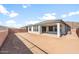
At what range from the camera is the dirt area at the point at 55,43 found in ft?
9.61

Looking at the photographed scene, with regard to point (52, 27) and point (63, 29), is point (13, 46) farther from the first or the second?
point (63, 29)

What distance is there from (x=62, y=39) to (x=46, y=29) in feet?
1.22

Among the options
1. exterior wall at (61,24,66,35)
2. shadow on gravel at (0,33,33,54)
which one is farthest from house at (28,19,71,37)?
shadow on gravel at (0,33,33,54)

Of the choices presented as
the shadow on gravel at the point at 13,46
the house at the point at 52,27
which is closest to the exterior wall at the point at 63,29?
the house at the point at 52,27

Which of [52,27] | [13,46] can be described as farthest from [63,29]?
[13,46]

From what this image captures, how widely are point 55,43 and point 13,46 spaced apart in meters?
→ 0.83

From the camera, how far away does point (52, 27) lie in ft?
9.71

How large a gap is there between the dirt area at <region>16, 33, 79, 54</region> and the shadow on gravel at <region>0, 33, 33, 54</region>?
0.52 feet

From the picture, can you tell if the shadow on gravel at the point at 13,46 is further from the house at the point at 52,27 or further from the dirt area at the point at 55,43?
the house at the point at 52,27

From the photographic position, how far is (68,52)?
2912 mm

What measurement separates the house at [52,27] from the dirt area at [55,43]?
10cm

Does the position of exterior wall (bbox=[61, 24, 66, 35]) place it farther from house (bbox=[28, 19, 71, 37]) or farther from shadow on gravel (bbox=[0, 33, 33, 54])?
shadow on gravel (bbox=[0, 33, 33, 54])
